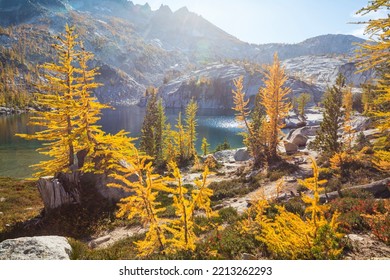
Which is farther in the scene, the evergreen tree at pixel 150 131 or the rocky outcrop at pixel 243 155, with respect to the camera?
the evergreen tree at pixel 150 131

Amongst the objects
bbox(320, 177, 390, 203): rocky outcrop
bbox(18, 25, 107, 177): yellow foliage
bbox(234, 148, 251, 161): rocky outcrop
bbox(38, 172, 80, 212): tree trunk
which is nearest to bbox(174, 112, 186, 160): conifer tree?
bbox(234, 148, 251, 161): rocky outcrop

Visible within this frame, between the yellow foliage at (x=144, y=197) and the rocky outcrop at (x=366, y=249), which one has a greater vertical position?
the yellow foliage at (x=144, y=197)

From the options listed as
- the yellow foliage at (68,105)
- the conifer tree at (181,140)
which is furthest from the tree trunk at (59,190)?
the conifer tree at (181,140)

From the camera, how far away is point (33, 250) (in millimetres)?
7160

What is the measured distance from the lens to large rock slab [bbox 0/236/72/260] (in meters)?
6.96

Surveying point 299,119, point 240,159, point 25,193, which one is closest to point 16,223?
point 25,193

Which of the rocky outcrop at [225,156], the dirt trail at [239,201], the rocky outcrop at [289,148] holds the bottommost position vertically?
the rocky outcrop at [225,156]

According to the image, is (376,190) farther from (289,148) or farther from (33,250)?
(289,148)

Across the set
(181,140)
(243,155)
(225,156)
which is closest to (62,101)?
(243,155)

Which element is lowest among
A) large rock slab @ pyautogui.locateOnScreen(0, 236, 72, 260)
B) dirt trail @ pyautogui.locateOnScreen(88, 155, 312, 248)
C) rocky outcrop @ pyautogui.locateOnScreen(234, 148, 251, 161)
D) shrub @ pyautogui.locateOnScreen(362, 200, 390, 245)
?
rocky outcrop @ pyautogui.locateOnScreen(234, 148, 251, 161)

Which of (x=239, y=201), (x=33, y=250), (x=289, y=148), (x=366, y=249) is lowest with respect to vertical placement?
(x=239, y=201)

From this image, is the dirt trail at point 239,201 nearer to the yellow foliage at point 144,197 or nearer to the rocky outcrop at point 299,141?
the yellow foliage at point 144,197

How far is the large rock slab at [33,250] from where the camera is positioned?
6.96 meters

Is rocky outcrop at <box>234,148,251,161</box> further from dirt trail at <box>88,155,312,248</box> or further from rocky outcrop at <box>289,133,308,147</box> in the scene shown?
dirt trail at <box>88,155,312,248</box>
